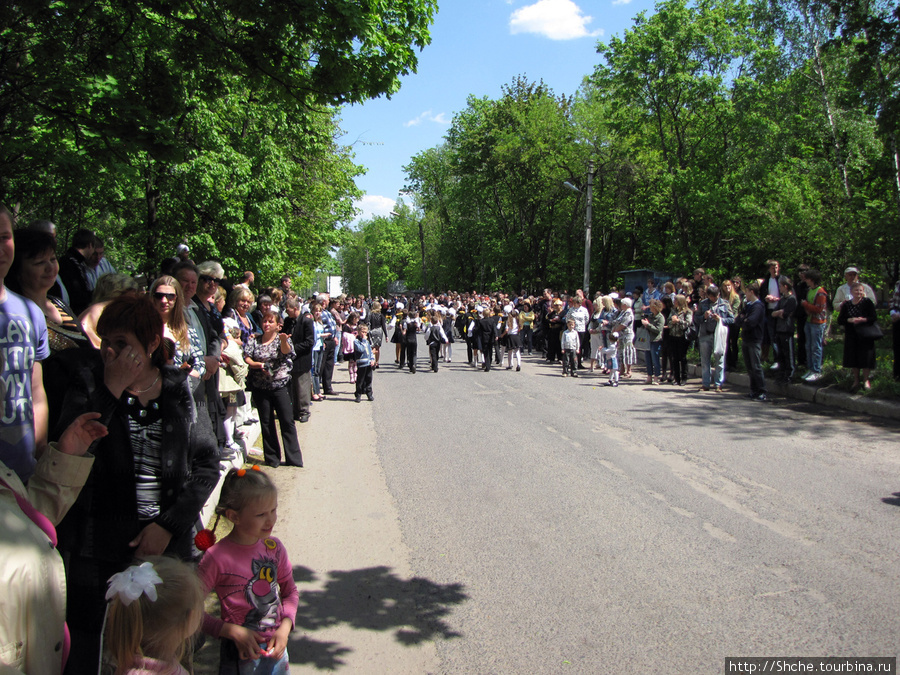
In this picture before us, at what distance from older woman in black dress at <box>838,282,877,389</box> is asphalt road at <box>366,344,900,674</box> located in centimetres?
116

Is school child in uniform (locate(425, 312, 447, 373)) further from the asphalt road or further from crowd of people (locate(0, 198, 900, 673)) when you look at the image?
crowd of people (locate(0, 198, 900, 673))

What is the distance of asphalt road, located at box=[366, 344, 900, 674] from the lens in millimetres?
3779

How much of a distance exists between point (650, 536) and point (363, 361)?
8537 millimetres

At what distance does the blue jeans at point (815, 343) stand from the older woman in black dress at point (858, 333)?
74 centimetres

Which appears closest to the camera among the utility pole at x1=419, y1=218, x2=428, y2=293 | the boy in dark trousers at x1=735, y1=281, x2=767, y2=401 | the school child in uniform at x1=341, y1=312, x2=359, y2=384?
the boy in dark trousers at x1=735, y1=281, x2=767, y2=401

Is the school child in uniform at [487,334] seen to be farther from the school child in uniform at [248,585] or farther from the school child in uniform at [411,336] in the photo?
the school child in uniform at [248,585]

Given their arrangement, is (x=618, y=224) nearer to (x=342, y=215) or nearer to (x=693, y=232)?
(x=693, y=232)

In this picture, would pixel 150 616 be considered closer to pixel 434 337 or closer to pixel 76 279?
pixel 76 279

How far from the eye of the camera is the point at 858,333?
10.5 meters

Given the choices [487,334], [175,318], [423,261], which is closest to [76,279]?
[175,318]

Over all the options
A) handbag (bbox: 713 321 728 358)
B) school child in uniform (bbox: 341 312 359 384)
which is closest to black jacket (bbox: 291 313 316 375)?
school child in uniform (bbox: 341 312 359 384)

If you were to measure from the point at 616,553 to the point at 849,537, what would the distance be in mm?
1870

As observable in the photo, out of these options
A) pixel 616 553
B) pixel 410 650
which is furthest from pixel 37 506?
pixel 616 553

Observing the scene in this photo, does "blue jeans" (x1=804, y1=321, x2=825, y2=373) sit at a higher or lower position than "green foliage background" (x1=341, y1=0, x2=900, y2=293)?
lower
